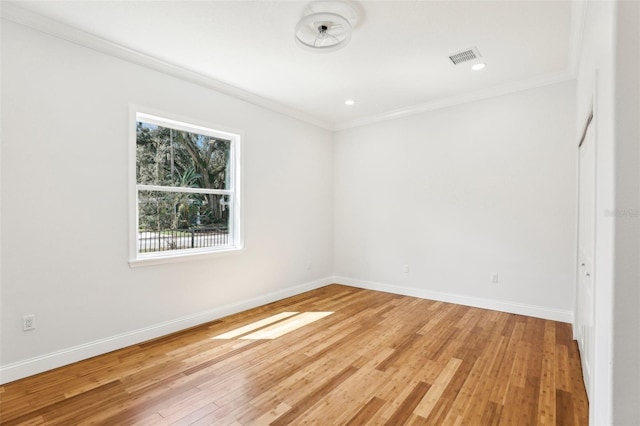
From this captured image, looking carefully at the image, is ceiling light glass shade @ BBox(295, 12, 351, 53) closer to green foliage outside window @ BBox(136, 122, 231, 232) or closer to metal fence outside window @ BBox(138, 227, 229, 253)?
green foliage outside window @ BBox(136, 122, 231, 232)

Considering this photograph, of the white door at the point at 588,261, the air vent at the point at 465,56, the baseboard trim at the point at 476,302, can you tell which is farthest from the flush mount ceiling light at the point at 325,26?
the baseboard trim at the point at 476,302

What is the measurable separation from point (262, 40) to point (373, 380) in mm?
3053

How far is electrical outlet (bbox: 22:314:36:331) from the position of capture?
2.41 meters

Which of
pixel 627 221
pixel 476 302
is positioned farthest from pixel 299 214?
pixel 627 221

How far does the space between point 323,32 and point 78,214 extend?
2.65 meters

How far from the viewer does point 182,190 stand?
350 cm

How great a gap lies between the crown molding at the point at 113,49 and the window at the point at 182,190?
51 cm

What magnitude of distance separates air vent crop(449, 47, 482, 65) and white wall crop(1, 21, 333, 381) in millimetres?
2670

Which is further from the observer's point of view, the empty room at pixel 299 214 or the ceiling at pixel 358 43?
the ceiling at pixel 358 43

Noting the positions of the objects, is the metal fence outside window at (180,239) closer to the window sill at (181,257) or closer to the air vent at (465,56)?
the window sill at (181,257)

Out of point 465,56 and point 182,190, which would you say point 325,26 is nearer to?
point 465,56

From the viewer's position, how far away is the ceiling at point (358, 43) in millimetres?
2373

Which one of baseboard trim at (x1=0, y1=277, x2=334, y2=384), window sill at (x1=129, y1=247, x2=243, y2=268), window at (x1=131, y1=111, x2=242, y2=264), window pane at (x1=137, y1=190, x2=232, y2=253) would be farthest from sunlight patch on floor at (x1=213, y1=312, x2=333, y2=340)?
window pane at (x1=137, y1=190, x2=232, y2=253)

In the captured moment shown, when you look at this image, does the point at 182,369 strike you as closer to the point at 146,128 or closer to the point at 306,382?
the point at 306,382
